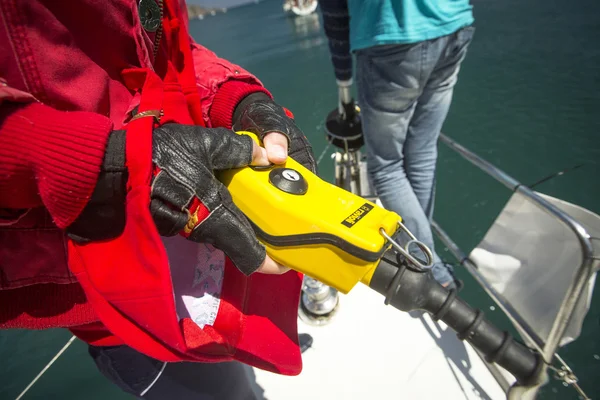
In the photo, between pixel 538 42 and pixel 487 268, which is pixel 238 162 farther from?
pixel 538 42

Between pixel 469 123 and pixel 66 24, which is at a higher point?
pixel 66 24

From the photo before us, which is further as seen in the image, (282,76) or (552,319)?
(282,76)

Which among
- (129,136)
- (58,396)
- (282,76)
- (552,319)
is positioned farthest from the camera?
(282,76)

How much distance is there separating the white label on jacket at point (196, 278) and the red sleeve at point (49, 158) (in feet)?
1.15

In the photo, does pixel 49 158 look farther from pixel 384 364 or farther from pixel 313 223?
pixel 384 364

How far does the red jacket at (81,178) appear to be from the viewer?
483 millimetres

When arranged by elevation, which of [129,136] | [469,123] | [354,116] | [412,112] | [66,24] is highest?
[66,24]

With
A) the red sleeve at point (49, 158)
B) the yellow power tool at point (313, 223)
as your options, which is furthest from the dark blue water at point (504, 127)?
the red sleeve at point (49, 158)

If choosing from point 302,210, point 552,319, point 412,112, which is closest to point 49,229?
point 302,210

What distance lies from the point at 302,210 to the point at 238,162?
0.17m

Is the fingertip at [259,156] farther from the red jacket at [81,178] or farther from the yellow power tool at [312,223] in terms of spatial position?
the red jacket at [81,178]

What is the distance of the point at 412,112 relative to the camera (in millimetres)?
1466

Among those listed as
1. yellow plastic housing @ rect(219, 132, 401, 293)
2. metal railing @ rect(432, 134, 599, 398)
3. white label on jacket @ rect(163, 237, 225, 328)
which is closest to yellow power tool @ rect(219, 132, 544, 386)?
yellow plastic housing @ rect(219, 132, 401, 293)

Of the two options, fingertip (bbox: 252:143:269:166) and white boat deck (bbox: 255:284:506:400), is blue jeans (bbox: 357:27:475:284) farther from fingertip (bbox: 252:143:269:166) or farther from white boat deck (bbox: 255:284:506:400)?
fingertip (bbox: 252:143:269:166)
